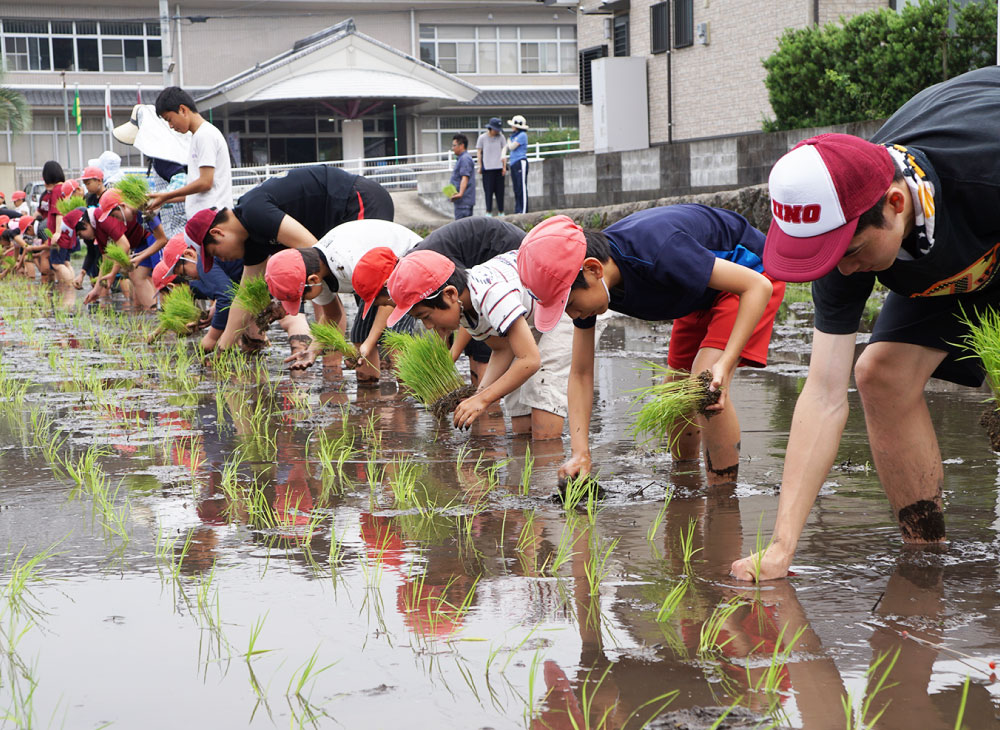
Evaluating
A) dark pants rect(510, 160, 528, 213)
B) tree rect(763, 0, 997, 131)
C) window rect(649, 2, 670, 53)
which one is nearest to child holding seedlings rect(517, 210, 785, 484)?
→ tree rect(763, 0, 997, 131)

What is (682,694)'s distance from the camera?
1.95 metres

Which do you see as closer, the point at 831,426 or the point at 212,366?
the point at 831,426

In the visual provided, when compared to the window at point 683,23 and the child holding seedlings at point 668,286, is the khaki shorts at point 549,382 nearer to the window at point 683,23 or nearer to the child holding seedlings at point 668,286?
the child holding seedlings at point 668,286

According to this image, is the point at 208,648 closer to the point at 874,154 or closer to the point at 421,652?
the point at 421,652

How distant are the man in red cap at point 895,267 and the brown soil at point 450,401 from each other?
7.01 ft

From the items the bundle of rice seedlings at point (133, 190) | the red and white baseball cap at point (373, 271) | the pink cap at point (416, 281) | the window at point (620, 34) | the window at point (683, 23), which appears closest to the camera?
the pink cap at point (416, 281)

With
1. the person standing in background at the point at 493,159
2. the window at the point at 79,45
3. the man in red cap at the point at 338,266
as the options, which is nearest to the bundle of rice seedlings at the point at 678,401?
the man in red cap at the point at 338,266

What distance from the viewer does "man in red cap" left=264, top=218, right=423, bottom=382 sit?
18.6 feet

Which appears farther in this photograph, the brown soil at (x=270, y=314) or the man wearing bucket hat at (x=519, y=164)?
the man wearing bucket hat at (x=519, y=164)

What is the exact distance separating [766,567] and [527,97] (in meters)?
34.4

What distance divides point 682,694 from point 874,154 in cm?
106

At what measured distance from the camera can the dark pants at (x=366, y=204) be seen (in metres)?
6.62

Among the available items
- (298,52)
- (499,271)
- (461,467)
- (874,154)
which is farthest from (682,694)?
(298,52)

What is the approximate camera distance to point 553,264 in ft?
10.4
